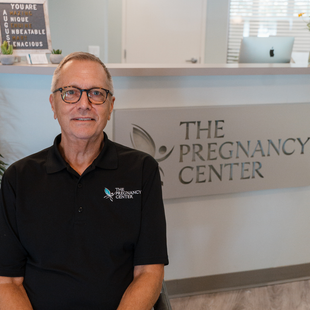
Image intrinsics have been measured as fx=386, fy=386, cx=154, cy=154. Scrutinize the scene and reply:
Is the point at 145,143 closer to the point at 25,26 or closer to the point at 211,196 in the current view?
the point at 211,196

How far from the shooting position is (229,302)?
7.64 feet

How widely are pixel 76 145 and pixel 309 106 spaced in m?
1.48

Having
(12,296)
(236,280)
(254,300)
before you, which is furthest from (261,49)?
(12,296)

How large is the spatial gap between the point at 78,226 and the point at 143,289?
31cm

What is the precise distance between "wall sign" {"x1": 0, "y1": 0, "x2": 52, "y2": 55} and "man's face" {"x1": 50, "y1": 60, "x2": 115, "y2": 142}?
0.80 m

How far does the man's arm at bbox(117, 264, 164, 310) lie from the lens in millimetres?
1279

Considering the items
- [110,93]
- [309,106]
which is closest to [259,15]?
[309,106]

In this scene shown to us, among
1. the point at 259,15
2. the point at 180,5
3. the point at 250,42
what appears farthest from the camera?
the point at 259,15

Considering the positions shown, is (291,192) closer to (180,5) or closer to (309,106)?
(309,106)

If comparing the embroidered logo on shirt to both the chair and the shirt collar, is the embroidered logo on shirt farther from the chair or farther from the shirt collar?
the chair

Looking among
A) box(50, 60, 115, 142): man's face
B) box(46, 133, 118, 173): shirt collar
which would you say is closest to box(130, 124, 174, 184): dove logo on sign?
box(46, 133, 118, 173): shirt collar

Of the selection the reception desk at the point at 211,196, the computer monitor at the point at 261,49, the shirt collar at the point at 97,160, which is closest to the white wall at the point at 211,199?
the reception desk at the point at 211,196

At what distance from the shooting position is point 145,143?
206 cm

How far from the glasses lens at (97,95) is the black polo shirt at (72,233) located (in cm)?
21
